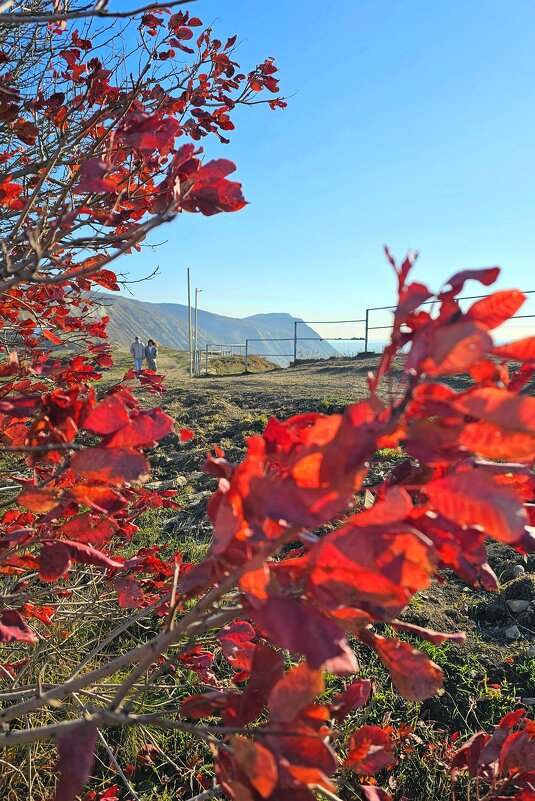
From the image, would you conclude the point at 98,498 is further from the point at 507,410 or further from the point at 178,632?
the point at 507,410

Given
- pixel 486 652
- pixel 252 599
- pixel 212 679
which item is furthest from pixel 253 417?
pixel 252 599

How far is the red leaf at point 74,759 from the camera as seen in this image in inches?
25.7

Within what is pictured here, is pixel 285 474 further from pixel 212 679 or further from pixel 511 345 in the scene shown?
pixel 212 679

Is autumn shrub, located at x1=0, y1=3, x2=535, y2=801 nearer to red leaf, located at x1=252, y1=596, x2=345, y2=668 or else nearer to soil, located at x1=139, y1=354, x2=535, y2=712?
red leaf, located at x1=252, y1=596, x2=345, y2=668

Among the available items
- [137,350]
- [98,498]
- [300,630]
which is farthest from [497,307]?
[137,350]

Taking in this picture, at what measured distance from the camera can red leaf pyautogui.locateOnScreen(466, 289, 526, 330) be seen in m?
0.60

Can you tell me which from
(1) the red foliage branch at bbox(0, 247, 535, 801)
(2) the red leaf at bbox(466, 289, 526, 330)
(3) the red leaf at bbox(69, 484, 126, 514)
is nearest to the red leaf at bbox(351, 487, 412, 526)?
(1) the red foliage branch at bbox(0, 247, 535, 801)

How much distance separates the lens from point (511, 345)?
59cm

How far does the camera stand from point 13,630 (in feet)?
2.92

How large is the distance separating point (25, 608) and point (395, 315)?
1.52 meters

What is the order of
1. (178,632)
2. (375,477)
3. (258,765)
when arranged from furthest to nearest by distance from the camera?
(375,477) < (178,632) < (258,765)

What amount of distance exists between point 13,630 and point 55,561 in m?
0.12

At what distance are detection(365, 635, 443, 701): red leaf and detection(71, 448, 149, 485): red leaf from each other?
0.40 metres

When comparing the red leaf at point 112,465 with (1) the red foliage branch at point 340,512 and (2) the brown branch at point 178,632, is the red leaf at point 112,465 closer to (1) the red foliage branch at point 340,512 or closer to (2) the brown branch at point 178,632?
(1) the red foliage branch at point 340,512
